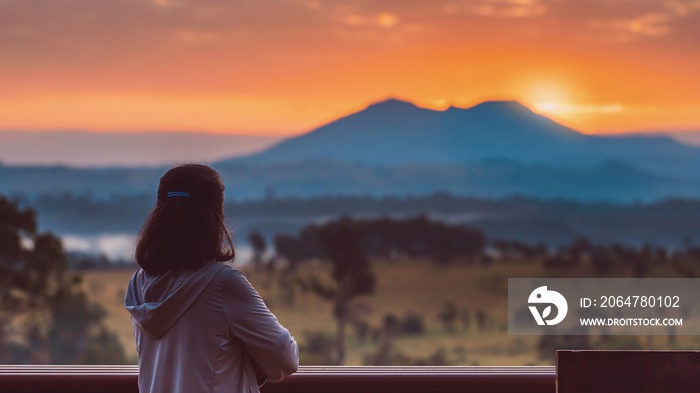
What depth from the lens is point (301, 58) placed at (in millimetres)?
11086

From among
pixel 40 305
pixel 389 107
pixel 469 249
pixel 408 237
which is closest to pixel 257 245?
pixel 389 107

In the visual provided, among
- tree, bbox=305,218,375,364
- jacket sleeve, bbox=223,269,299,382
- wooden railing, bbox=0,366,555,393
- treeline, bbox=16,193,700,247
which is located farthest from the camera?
tree, bbox=305,218,375,364

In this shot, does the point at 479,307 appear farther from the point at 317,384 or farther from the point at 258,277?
the point at 317,384

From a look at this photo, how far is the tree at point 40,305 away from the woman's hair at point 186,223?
9874 millimetres

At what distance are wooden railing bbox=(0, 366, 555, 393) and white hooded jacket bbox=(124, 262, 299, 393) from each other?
0.73 metres

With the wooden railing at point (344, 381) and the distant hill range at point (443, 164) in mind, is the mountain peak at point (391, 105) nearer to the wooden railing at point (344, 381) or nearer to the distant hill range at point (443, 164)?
the distant hill range at point (443, 164)

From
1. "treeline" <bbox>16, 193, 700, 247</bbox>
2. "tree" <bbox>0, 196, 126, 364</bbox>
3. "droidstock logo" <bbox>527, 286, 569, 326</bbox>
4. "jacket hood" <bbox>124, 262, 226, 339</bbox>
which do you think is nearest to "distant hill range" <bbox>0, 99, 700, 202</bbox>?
"treeline" <bbox>16, 193, 700, 247</bbox>

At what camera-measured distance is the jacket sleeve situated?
1.50 m

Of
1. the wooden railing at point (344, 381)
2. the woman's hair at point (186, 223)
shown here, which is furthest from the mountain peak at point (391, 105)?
the woman's hair at point (186, 223)

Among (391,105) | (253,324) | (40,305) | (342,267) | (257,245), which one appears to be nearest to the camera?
(253,324)

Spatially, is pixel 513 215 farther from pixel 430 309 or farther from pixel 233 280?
pixel 233 280

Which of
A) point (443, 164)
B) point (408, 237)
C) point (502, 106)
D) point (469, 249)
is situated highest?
point (502, 106)

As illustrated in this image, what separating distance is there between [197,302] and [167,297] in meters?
0.06

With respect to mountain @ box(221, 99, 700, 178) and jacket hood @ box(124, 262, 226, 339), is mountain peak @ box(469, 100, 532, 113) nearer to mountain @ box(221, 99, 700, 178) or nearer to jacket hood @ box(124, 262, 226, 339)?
mountain @ box(221, 99, 700, 178)
